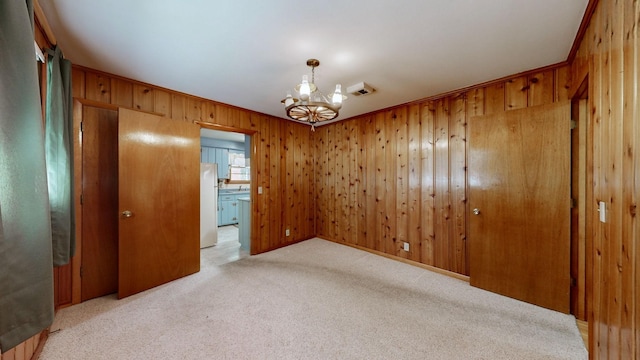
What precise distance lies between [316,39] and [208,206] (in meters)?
3.54

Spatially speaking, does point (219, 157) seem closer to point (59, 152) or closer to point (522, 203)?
point (59, 152)

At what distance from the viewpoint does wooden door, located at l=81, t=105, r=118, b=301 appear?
231 cm

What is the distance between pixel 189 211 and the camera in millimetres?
2910

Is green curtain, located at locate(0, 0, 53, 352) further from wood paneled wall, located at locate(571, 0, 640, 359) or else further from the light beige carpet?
wood paneled wall, located at locate(571, 0, 640, 359)

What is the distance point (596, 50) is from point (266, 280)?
3.41m

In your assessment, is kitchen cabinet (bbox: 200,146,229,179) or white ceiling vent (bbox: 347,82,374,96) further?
kitchen cabinet (bbox: 200,146,229,179)

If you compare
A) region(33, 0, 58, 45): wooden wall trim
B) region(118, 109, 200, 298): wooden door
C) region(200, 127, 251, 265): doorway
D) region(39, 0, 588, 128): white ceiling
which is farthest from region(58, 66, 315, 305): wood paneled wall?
region(33, 0, 58, 45): wooden wall trim

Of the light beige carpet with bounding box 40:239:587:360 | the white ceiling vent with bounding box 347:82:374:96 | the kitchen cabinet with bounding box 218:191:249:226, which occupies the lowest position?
the light beige carpet with bounding box 40:239:587:360

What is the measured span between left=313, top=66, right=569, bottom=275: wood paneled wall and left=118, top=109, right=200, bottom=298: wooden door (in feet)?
7.93

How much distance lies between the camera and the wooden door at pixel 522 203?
211 cm

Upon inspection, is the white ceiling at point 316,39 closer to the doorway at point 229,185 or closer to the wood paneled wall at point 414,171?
the wood paneled wall at point 414,171

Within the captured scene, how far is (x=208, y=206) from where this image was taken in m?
4.19

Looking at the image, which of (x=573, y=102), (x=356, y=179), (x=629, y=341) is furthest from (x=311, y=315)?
(x=573, y=102)

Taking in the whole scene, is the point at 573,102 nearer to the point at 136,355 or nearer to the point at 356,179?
the point at 356,179
